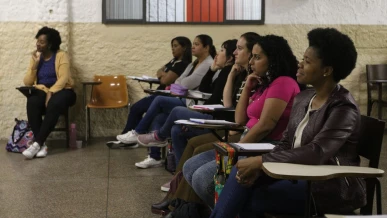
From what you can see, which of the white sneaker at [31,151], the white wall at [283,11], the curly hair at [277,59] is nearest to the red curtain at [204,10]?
the white wall at [283,11]

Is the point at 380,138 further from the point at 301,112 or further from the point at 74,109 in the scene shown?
the point at 74,109

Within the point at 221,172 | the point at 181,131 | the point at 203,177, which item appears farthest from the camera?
the point at 181,131

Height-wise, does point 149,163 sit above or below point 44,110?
below

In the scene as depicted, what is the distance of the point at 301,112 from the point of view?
300 centimetres

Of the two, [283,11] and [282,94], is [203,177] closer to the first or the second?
[282,94]

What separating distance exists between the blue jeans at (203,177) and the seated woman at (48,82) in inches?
129

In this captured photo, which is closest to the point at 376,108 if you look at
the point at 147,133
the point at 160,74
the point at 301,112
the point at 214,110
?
the point at 160,74

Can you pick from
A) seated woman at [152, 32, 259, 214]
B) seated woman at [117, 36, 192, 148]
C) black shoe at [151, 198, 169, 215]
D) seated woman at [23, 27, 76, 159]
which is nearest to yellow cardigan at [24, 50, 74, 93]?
seated woman at [23, 27, 76, 159]

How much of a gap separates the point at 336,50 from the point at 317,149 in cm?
48

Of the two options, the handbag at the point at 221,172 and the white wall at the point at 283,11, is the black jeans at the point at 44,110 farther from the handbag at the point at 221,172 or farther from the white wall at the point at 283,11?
the handbag at the point at 221,172

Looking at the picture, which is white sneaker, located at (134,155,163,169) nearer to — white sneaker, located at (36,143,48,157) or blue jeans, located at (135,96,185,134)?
blue jeans, located at (135,96,185,134)

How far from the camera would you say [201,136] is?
4.26 metres

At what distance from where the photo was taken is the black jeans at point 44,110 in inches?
259

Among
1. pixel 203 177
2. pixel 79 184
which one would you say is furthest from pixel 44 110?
pixel 203 177
